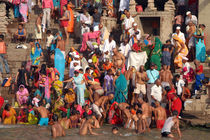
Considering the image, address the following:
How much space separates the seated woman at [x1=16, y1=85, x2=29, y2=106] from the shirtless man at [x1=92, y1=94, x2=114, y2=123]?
231 cm

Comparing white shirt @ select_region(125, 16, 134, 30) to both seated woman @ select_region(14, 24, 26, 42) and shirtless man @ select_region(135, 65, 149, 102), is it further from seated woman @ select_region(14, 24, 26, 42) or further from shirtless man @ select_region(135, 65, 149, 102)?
seated woman @ select_region(14, 24, 26, 42)

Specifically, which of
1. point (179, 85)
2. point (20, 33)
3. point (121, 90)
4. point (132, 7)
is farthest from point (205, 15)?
point (20, 33)

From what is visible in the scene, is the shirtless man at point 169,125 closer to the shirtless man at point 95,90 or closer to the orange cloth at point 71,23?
the shirtless man at point 95,90

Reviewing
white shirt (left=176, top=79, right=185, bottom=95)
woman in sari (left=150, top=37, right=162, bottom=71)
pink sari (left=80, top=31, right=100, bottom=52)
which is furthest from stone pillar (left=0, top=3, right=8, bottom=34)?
white shirt (left=176, top=79, right=185, bottom=95)

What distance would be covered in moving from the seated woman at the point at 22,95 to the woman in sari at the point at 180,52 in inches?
188

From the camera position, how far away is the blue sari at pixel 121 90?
61.6ft

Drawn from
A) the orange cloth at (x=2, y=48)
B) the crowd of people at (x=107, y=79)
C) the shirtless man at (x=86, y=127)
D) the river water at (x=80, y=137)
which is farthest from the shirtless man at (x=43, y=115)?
the orange cloth at (x=2, y=48)

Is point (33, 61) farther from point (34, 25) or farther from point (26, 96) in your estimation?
point (34, 25)

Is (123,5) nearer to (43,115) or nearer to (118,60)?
(118,60)

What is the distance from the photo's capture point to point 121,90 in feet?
61.6

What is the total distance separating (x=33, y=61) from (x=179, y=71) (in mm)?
4630

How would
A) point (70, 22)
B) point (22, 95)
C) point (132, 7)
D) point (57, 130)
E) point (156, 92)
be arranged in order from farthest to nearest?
point (132, 7) → point (70, 22) → point (22, 95) → point (156, 92) → point (57, 130)

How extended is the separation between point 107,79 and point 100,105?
849 millimetres

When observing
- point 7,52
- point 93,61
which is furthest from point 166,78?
point 7,52
